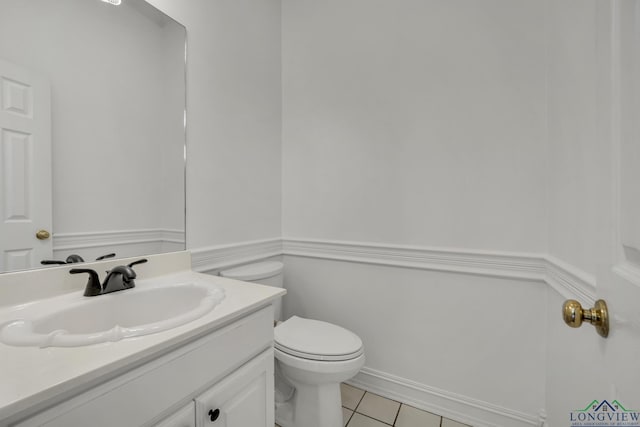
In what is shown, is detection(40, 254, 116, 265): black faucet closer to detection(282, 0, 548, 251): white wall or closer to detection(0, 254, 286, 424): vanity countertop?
detection(0, 254, 286, 424): vanity countertop

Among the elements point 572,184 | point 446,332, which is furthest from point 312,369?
point 572,184

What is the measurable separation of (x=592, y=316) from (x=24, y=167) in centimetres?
148

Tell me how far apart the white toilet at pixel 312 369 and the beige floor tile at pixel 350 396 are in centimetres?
26

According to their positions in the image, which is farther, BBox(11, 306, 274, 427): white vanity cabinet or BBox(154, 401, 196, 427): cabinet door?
BBox(154, 401, 196, 427): cabinet door

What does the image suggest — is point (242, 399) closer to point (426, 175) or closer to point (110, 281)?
point (110, 281)

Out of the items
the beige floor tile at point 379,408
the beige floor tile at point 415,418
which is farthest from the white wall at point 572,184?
the beige floor tile at point 379,408

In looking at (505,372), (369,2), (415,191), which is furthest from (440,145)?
(505,372)

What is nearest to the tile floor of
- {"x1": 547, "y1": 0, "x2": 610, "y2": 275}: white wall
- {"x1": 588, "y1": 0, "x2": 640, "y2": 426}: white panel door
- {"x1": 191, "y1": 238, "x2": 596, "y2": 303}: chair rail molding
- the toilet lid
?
the toilet lid

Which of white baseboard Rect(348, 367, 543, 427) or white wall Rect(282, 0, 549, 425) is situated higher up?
white wall Rect(282, 0, 549, 425)

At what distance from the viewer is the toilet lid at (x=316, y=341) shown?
1188mm

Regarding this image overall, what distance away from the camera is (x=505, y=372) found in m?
1.30

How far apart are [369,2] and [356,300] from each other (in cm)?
A: 181

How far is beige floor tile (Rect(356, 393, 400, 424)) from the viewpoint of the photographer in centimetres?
142

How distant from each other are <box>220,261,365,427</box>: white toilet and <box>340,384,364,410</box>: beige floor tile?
26 cm
